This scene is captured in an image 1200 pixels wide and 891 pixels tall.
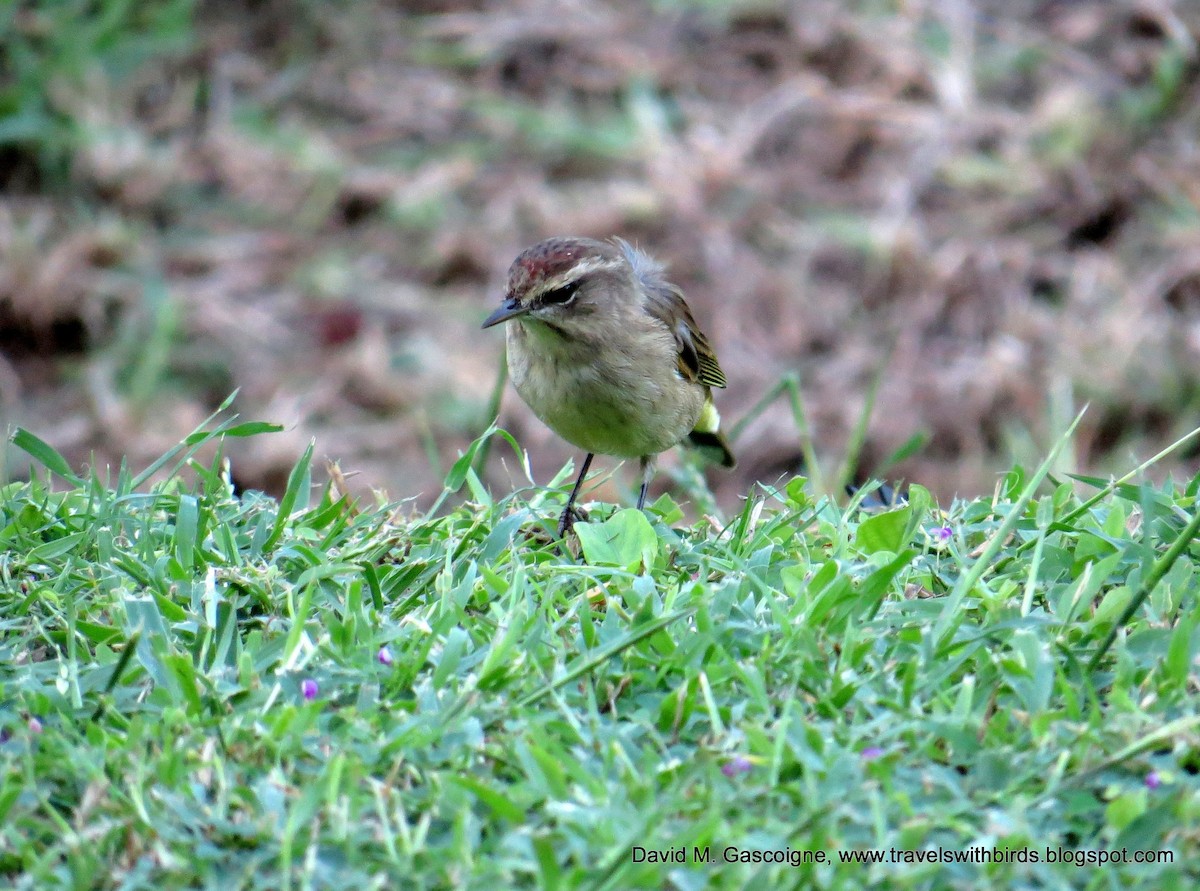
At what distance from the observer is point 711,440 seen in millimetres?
7043

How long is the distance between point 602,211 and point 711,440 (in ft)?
10.7

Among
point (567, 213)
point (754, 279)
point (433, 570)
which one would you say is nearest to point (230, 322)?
point (567, 213)

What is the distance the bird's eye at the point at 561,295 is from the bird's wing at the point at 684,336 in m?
0.64

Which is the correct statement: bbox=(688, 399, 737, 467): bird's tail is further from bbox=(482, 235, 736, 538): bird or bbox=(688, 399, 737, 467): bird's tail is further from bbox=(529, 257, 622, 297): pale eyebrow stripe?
bbox=(529, 257, 622, 297): pale eyebrow stripe

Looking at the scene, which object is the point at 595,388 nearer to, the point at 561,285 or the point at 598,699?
the point at 561,285

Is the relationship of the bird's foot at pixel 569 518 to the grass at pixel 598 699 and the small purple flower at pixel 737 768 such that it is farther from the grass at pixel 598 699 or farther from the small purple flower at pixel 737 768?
the small purple flower at pixel 737 768

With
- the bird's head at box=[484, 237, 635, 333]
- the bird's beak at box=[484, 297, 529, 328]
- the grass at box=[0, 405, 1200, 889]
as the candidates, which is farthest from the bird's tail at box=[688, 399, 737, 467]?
the grass at box=[0, 405, 1200, 889]

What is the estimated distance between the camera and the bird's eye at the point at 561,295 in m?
5.44

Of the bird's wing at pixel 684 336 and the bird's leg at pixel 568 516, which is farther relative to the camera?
the bird's wing at pixel 684 336

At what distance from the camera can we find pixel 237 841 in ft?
10.0

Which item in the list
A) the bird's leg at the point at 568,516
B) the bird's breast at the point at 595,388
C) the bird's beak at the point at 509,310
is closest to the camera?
the bird's leg at the point at 568,516

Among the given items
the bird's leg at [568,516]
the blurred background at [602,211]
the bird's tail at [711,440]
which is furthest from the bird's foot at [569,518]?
the blurred background at [602,211]

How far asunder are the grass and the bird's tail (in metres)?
2.30

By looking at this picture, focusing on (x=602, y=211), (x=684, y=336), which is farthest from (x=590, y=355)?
(x=602, y=211)
